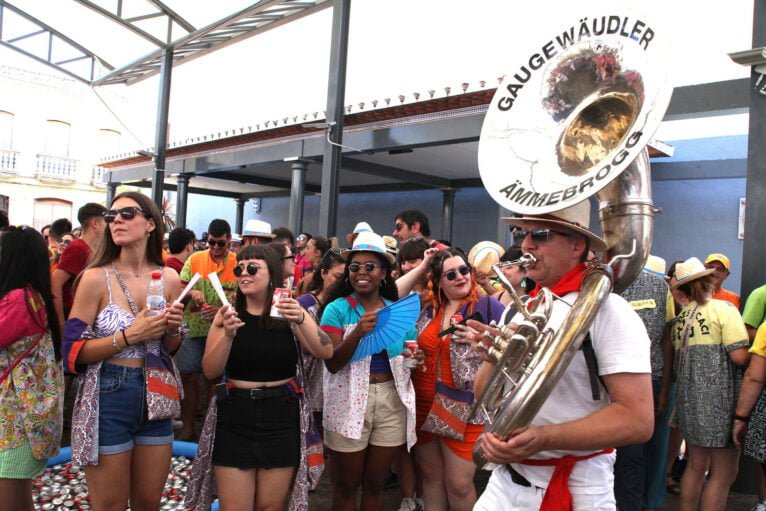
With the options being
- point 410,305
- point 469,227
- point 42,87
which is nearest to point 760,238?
point 410,305

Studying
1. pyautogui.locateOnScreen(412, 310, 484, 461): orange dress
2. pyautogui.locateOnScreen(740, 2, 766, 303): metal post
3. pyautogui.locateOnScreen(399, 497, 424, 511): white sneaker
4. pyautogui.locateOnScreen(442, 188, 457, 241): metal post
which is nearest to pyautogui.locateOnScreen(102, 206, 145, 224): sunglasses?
→ pyautogui.locateOnScreen(412, 310, 484, 461): orange dress

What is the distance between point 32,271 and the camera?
9.93ft

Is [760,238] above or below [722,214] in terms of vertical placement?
below

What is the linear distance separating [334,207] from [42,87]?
2741 centimetres

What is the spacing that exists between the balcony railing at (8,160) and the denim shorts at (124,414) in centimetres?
3077

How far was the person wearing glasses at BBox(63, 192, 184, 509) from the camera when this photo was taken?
2.68 metres

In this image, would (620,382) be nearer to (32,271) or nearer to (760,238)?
(32,271)

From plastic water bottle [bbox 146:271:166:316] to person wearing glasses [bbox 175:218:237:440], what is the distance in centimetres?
231

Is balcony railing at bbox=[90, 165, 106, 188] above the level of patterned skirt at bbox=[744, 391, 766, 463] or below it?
above

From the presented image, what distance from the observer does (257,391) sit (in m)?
3.05

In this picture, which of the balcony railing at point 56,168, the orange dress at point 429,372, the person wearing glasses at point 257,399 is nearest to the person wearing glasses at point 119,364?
the person wearing glasses at point 257,399

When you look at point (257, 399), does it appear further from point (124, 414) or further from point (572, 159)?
point (572, 159)

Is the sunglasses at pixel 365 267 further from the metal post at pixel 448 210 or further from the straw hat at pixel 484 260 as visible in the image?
the metal post at pixel 448 210

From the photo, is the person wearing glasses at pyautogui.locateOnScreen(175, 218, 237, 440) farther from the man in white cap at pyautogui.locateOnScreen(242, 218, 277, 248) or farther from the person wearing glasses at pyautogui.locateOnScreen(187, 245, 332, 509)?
the person wearing glasses at pyautogui.locateOnScreen(187, 245, 332, 509)
